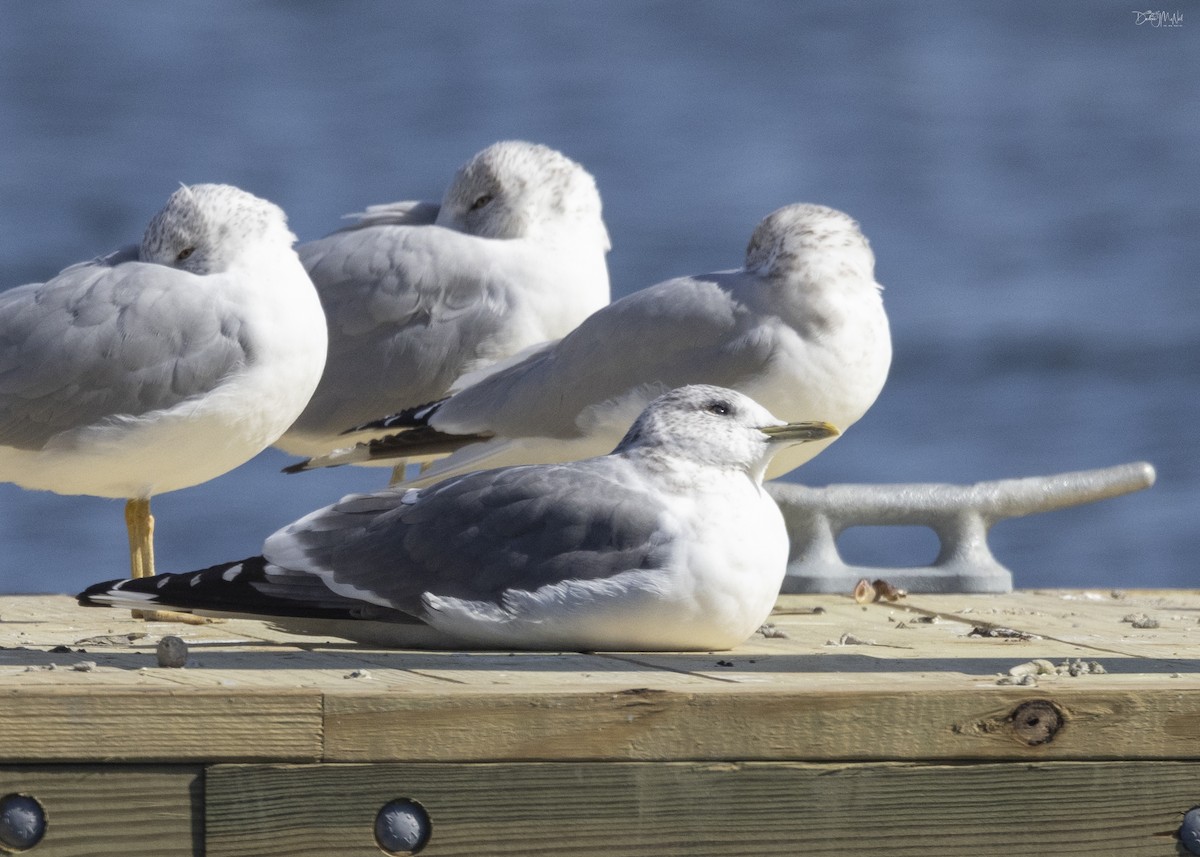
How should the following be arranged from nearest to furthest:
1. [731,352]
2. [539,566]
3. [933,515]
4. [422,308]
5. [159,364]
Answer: [539,566] < [159,364] < [731,352] < [933,515] < [422,308]

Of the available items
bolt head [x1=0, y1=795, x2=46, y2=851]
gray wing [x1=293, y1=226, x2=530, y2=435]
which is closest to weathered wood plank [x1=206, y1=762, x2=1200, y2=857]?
bolt head [x1=0, y1=795, x2=46, y2=851]

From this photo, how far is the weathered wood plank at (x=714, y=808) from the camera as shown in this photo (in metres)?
2.73

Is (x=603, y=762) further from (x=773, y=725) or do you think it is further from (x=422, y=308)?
(x=422, y=308)

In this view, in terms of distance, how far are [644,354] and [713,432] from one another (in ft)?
4.20

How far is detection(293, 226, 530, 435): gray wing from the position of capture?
5746 millimetres

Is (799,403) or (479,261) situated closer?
(799,403)

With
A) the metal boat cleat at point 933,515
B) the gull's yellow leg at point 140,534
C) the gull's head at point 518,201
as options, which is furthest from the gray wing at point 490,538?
the gull's head at point 518,201

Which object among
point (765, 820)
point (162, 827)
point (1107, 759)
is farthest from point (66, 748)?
point (1107, 759)

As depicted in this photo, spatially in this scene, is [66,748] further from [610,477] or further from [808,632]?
[808,632]

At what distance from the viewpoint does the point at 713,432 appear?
3609 millimetres

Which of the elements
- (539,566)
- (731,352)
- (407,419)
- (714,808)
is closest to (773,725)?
(714,808)

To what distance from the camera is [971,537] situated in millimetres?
5184

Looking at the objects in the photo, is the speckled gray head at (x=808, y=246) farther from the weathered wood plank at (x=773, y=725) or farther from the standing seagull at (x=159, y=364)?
the weathered wood plank at (x=773, y=725)

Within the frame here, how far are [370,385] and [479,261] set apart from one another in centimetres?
48
